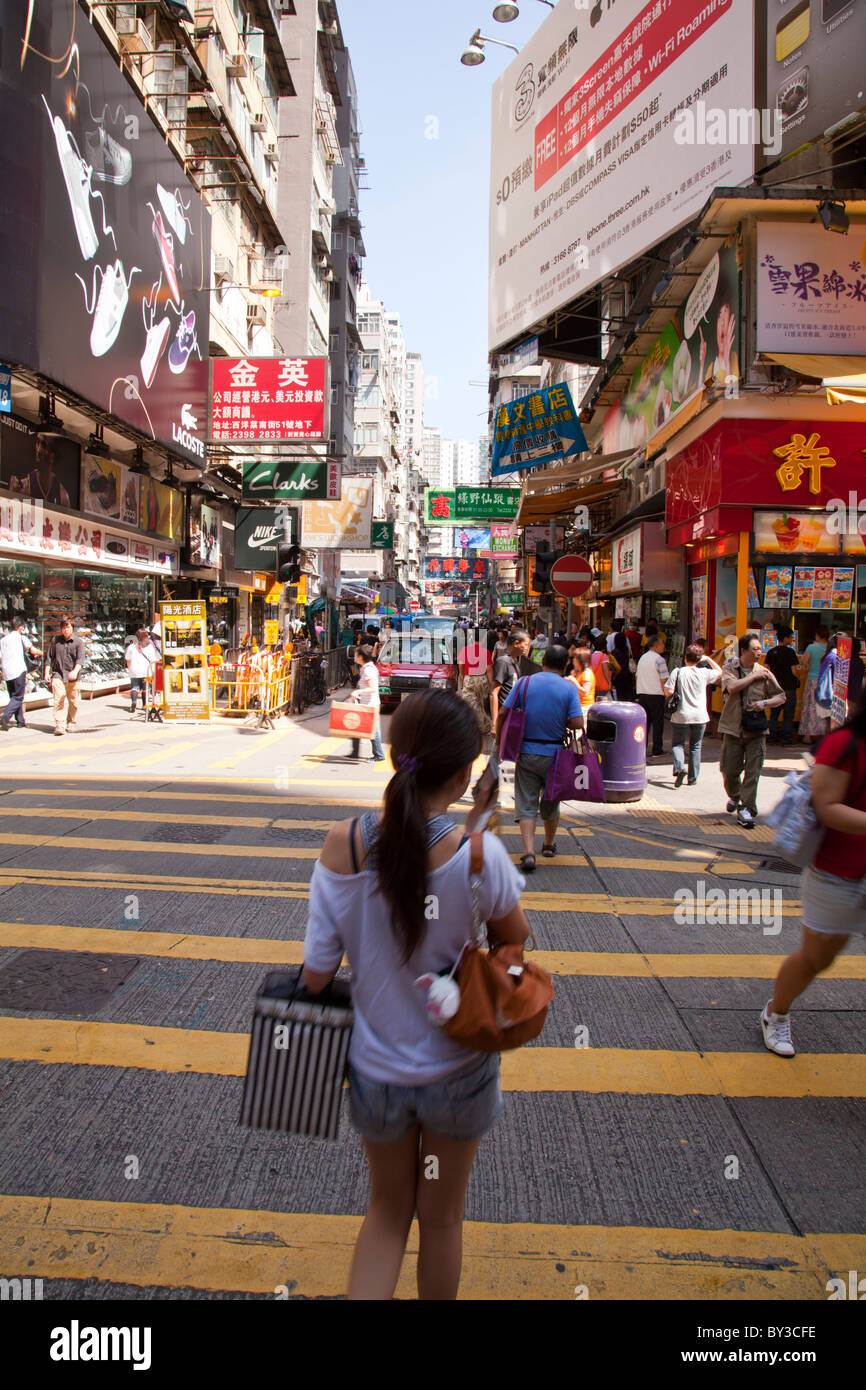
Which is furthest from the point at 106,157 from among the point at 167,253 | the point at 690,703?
the point at 690,703

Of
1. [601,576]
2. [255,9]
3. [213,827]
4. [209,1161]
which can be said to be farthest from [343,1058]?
[255,9]

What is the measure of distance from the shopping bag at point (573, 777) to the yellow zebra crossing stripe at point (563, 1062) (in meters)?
2.68

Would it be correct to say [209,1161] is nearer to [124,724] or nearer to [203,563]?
[124,724]

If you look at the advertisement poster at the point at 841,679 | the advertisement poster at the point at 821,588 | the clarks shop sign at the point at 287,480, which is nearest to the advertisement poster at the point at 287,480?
the clarks shop sign at the point at 287,480

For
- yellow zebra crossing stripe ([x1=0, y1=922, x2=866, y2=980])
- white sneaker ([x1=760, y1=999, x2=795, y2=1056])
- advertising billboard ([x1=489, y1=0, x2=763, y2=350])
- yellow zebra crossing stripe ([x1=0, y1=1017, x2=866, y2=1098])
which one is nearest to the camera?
yellow zebra crossing stripe ([x1=0, y1=1017, x2=866, y2=1098])

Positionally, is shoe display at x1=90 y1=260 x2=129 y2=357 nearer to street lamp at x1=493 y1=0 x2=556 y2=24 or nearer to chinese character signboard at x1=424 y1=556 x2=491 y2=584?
street lamp at x1=493 y1=0 x2=556 y2=24

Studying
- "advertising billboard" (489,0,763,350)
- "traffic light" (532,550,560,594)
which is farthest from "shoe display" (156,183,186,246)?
"traffic light" (532,550,560,594)

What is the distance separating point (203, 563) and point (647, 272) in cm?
1545

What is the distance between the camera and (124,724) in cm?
1692

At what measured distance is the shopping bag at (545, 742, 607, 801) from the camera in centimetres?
657

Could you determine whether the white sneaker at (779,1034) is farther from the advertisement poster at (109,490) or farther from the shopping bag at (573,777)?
the advertisement poster at (109,490)

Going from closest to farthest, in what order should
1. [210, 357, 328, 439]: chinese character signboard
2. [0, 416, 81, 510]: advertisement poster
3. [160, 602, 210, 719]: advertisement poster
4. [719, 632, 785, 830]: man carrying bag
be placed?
[719, 632, 785, 830]: man carrying bag → [0, 416, 81, 510]: advertisement poster → [160, 602, 210, 719]: advertisement poster → [210, 357, 328, 439]: chinese character signboard

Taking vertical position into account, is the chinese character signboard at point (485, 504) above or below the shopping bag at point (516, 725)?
above

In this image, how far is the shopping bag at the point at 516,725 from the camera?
22.1 feet
